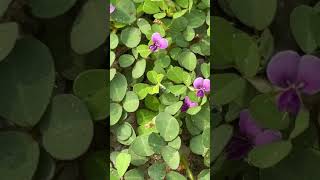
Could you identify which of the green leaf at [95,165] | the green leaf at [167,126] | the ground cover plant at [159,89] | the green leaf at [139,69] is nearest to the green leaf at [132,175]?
the ground cover plant at [159,89]

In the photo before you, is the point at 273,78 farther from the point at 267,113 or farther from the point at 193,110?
the point at 193,110

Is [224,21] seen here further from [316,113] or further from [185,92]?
[185,92]

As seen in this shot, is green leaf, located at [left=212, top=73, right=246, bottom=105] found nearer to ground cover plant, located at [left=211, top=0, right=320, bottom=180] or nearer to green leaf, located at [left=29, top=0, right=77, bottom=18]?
ground cover plant, located at [left=211, top=0, right=320, bottom=180]

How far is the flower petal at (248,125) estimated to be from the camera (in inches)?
30.3

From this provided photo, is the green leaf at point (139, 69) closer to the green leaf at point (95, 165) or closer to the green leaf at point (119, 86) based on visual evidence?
the green leaf at point (119, 86)

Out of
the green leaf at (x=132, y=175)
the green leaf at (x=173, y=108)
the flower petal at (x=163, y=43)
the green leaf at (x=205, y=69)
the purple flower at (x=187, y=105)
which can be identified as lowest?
the green leaf at (x=132, y=175)

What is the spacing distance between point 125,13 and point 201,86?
0.79 feet

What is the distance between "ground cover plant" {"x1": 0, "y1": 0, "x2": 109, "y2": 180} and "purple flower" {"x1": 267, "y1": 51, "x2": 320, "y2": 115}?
226 mm

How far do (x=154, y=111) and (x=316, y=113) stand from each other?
59 centimetres

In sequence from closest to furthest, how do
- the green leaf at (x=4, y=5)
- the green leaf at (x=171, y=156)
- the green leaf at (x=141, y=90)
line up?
the green leaf at (x=4, y=5), the green leaf at (x=171, y=156), the green leaf at (x=141, y=90)

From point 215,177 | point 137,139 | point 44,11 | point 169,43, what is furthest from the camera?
point 169,43

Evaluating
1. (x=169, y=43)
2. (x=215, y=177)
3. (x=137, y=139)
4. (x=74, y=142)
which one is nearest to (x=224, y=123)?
(x=215, y=177)

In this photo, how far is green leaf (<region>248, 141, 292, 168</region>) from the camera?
752 millimetres

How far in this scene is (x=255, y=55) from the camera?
0.75 m
